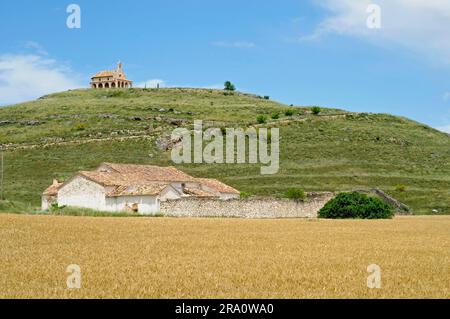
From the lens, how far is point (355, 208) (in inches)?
1951

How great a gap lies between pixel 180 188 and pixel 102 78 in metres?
123

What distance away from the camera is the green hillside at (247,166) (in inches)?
2852

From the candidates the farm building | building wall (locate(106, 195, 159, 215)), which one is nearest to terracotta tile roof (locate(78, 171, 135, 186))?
the farm building

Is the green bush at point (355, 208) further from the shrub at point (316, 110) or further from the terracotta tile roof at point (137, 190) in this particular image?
the shrub at point (316, 110)

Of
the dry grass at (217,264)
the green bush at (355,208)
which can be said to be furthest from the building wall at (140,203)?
the dry grass at (217,264)

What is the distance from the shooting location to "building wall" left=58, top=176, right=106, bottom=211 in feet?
174

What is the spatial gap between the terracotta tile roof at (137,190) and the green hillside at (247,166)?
43.8 feet

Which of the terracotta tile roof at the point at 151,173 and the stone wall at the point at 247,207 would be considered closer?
the stone wall at the point at 247,207

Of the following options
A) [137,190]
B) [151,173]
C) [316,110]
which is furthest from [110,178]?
[316,110]

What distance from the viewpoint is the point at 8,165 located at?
81375mm

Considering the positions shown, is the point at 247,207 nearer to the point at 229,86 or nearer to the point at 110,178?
the point at 110,178

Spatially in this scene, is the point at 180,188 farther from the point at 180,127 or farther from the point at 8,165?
the point at 180,127

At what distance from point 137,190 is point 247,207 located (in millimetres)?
9474

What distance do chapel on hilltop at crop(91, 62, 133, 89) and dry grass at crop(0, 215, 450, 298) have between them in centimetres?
15160
